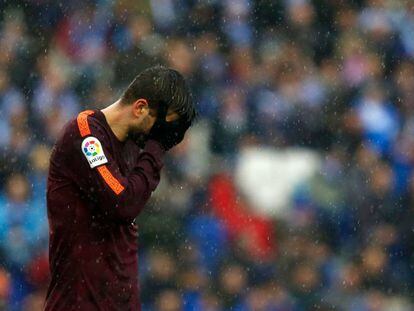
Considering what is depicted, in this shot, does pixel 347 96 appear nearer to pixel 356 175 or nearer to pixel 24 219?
pixel 356 175

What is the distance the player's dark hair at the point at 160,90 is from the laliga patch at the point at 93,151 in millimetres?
198

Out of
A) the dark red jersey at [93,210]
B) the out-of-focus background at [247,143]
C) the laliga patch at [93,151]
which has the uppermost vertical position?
the laliga patch at [93,151]

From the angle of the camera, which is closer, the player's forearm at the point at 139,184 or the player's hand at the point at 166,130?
the player's forearm at the point at 139,184

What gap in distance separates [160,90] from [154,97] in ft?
0.10

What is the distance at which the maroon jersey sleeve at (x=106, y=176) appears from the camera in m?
3.21

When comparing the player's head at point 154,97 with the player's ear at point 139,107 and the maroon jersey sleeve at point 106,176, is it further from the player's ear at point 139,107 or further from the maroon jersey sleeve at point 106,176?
the maroon jersey sleeve at point 106,176

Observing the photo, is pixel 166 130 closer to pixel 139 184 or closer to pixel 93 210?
pixel 139 184

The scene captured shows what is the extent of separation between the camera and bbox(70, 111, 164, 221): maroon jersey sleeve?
321cm

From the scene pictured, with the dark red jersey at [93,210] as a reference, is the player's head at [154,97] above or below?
above

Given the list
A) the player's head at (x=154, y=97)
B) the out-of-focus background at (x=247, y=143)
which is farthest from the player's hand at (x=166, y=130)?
the out-of-focus background at (x=247, y=143)

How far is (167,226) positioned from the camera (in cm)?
588

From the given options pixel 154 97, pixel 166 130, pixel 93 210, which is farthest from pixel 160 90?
pixel 93 210

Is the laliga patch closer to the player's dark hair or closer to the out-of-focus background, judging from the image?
the player's dark hair

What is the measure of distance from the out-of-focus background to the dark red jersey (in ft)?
8.17
